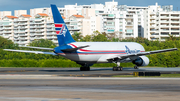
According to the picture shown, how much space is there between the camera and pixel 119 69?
2233 inches

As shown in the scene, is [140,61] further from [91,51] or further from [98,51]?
[91,51]

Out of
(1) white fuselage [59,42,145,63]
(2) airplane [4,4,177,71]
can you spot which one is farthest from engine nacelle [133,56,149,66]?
(1) white fuselage [59,42,145,63]


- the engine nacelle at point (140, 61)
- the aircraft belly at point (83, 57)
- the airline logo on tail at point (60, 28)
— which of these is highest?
the airline logo on tail at point (60, 28)

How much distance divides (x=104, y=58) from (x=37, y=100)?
39280mm

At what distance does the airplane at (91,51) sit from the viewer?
53.6 metres

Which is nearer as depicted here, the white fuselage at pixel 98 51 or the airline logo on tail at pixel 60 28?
the airline logo on tail at pixel 60 28

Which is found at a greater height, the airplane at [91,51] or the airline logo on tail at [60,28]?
the airline logo on tail at [60,28]

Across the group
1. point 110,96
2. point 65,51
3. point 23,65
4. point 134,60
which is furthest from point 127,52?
point 110,96

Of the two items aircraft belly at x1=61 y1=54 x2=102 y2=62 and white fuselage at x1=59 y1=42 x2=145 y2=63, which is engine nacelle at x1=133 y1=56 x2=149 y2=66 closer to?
white fuselage at x1=59 y1=42 x2=145 y2=63

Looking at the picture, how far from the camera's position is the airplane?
2110 inches

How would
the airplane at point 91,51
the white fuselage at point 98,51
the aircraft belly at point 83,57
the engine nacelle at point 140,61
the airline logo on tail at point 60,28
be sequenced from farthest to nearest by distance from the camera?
the engine nacelle at point 140,61 → the white fuselage at point 98,51 → the aircraft belly at point 83,57 → the airline logo on tail at point 60,28 → the airplane at point 91,51

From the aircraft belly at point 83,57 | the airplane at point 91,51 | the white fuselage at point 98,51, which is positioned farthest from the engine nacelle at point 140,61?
the aircraft belly at point 83,57

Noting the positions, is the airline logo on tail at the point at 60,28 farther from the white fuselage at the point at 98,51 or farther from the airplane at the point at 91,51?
the white fuselage at the point at 98,51

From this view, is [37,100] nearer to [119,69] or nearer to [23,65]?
[119,69]
